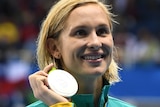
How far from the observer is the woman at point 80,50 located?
2.96m

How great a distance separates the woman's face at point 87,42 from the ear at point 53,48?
0.37 ft

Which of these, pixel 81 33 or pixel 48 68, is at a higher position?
pixel 81 33

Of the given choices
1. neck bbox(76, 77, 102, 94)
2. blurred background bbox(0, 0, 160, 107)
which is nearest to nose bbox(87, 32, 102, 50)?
neck bbox(76, 77, 102, 94)

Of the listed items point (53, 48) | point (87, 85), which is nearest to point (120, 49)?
point (53, 48)

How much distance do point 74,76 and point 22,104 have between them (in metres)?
6.33

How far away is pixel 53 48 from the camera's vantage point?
127 inches

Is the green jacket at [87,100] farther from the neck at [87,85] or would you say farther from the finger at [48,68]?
the finger at [48,68]

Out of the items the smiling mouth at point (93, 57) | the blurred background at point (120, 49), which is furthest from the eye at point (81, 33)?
the blurred background at point (120, 49)

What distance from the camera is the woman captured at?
2965 millimetres

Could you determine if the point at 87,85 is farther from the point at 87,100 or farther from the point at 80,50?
the point at 80,50

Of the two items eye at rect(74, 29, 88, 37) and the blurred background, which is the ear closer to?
eye at rect(74, 29, 88, 37)

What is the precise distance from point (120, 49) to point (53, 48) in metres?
7.07

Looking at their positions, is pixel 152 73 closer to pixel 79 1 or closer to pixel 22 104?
pixel 22 104

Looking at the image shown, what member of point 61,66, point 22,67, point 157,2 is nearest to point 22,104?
point 22,67
